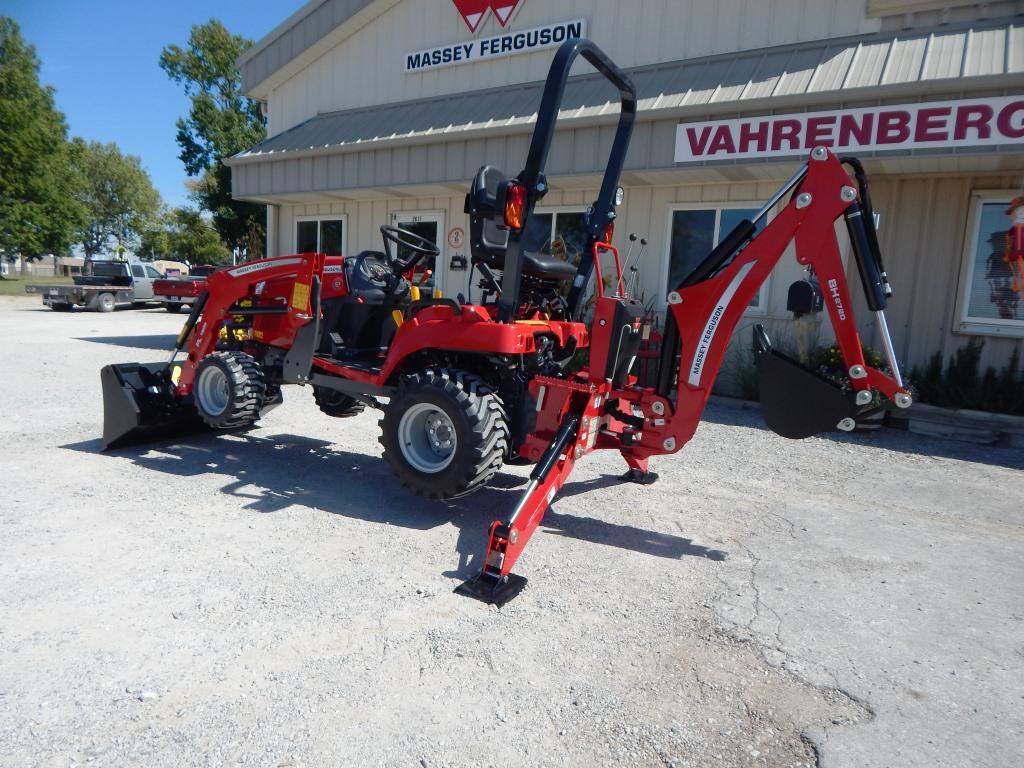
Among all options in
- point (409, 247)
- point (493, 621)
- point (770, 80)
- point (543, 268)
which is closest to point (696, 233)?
point (770, 80)

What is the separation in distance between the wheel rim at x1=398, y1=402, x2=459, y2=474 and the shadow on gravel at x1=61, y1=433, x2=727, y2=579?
37cm

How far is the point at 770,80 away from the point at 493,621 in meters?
7.31

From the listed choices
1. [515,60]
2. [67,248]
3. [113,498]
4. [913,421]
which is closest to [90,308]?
[67,248]

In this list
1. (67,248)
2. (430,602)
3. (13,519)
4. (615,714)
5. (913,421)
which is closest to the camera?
(615,714)

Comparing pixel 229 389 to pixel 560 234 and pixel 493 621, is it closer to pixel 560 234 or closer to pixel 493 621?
pixel 493 621

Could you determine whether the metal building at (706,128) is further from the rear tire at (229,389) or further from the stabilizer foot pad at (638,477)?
the stabilizer foot pad at (638,477)

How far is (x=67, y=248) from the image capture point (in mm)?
36125

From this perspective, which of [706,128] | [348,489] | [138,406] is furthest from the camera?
[706,128]

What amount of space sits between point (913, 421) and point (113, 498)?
7.53 m

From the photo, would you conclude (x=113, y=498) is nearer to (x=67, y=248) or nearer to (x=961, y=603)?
(x=961, y=603)

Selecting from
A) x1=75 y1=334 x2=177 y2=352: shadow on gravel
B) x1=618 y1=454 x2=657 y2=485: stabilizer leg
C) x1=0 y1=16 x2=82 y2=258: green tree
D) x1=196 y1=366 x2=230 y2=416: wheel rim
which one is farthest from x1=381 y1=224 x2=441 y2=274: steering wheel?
x1=0 y1=16 x2=82 y2=258: green tree

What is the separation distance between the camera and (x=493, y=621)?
3195 millimetres

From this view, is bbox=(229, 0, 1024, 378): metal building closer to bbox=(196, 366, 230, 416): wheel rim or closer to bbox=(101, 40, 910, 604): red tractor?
bbox=(101, 40, 910, 604): red tractor

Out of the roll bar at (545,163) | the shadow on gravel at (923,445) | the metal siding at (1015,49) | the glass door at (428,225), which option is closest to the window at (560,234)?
the glass door at (428,225)
